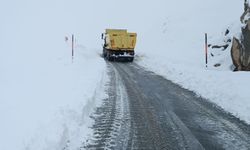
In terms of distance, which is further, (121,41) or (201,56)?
(121,41)

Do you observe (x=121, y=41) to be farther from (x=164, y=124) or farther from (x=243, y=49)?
(x=164, y=124)

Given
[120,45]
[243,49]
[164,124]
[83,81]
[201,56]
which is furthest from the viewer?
[120,45]

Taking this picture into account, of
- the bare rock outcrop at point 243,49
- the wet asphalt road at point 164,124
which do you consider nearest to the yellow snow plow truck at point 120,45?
the bare rock outcrop at point 243,49

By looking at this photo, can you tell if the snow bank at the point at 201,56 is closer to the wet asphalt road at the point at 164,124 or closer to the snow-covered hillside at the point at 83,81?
the snow-covered hillside at the point at 83,81

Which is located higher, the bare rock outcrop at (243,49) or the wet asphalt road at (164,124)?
the bare rock outcrop at (243,49)

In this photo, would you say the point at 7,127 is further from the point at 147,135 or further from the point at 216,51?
the point at 216,51

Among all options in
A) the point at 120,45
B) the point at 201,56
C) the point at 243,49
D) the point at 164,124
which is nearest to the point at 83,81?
the point at 164,124

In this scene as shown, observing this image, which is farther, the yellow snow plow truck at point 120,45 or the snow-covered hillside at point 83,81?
the yellow snow plow truck at point 120,45

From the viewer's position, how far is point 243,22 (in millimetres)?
18375

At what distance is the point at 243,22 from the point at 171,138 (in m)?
12.0

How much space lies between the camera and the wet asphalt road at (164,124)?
7.54 m

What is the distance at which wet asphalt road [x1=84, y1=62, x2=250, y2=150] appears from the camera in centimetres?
754

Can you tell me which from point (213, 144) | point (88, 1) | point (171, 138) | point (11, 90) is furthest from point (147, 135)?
point (88, 1)

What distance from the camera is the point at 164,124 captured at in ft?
29.6
